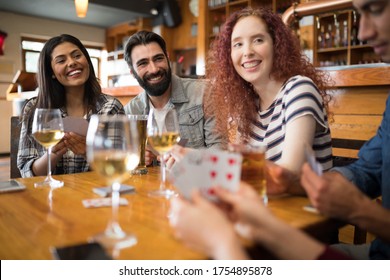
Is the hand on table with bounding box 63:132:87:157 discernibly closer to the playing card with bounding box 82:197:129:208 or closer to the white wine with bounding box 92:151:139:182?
the playing card with bounding box 82:197:129:208

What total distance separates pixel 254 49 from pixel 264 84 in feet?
0.50

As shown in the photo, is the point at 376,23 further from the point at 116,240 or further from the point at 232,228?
Answer: the point at 116,240

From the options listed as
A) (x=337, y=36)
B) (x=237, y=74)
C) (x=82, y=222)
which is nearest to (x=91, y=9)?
(x=337, y=36)

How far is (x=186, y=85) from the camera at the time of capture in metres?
2.31

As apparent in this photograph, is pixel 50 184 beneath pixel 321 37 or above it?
beneath

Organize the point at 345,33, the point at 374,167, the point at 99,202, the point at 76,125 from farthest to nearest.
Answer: the point at 345,33
the point at 76,125
the point at 374,167
the point at 99,202

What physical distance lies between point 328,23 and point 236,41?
456 cm

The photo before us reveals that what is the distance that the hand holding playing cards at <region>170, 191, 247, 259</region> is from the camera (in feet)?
1.78

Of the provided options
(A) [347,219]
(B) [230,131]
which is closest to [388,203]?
(A) [347,219]

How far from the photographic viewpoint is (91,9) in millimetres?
6922

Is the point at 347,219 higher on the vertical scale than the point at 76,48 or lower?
lower

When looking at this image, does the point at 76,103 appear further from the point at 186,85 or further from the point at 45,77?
the point at 186,85

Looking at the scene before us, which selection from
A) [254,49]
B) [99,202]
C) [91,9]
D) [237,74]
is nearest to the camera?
[99,202]

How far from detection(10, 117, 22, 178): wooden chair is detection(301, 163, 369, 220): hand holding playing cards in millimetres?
1632
